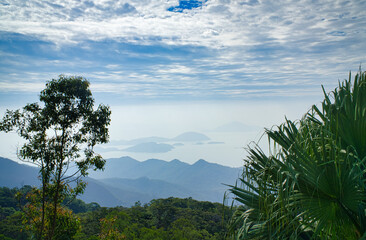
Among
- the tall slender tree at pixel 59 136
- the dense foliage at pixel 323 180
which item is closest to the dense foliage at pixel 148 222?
the tall slender tree at pixel 59 136

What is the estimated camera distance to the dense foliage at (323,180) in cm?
316

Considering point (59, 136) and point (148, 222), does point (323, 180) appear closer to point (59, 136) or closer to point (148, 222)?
point (59, 136)

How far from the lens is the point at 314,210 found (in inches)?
129

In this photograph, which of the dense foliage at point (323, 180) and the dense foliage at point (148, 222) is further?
the dense foliage at point (148, 222)

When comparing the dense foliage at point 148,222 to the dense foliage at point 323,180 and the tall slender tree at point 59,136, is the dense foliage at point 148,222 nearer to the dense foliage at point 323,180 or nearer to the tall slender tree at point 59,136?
the tall slender tree at point 59,136

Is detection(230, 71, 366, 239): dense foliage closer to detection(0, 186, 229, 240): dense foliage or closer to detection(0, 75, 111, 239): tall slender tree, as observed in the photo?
detection(0, 75, 111, 239): tall slender tree

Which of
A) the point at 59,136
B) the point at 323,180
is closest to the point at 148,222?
the point at 59,136

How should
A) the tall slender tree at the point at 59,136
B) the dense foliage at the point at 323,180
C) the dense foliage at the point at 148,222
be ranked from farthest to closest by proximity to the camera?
1. the dense foliage at the point at 148,222
2. the tall slender tree at the point at 59,136
3. the dense foliage at the point at 323,180

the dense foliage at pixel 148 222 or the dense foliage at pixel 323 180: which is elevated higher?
the dense foliage at pixel 323 180

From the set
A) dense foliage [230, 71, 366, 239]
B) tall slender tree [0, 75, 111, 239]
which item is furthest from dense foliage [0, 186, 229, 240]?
dense foliage [230, 71, 366, 239]

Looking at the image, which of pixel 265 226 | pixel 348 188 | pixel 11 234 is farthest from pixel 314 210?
pixel 11 234

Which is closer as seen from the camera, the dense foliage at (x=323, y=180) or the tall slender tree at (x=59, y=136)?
the dense foliage at (x=323, y=180)

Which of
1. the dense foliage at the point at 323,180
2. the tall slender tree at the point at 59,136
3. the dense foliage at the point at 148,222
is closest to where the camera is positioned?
the dense foliage at the point at 323,180

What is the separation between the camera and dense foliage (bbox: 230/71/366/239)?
10.4 feet
